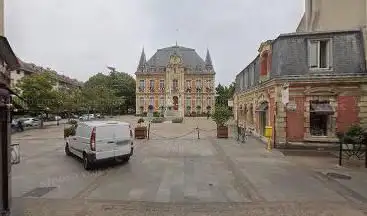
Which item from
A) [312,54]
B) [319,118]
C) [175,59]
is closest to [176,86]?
[175,59]

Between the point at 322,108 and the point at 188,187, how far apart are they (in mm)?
10700

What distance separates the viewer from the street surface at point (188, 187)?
7.46m

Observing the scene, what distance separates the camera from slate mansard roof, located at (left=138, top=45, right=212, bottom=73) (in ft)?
281

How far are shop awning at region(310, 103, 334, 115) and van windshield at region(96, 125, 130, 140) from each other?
10.0 meters

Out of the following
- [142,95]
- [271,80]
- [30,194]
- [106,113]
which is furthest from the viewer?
[142,95]

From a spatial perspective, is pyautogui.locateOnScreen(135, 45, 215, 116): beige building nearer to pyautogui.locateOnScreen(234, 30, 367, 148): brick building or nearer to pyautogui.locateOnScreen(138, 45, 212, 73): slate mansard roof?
pyautogui.locateOnScreen(138, 45, 212, 73): slate mansard roof

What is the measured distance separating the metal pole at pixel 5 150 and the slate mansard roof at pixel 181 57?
3114 inches

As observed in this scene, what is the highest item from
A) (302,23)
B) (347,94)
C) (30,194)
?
(302,23)

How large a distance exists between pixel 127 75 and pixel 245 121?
75.9m

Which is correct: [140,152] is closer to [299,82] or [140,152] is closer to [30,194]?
[30,194]

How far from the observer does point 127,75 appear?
331ft

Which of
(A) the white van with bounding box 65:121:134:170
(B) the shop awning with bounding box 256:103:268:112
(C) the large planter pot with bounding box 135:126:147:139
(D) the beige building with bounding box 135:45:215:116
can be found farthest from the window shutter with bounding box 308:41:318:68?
(D) the beige building with bounding box 135:45:215:116

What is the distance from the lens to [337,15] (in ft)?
67.5

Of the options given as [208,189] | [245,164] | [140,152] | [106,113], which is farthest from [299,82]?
[106,113]
